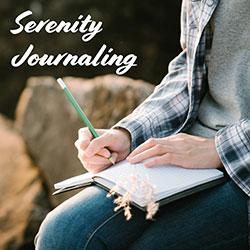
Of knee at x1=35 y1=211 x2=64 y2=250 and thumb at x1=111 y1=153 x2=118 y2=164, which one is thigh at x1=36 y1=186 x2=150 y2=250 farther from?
thumb at x1=111 y1=153 x2=118 y2=164

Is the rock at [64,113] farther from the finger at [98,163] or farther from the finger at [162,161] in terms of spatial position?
the finger at [162,161]

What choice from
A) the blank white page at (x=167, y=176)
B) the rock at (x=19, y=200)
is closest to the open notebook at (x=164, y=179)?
the blank white page at (x=167, y=176)

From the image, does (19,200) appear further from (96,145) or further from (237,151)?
(237,151)

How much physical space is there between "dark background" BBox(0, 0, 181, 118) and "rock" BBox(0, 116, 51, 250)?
4.29 feet

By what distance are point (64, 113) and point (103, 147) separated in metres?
1.50

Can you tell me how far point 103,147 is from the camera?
1.94m

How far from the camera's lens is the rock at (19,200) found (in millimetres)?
3316

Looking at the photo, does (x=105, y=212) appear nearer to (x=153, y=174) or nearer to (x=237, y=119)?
(x=153, y=174)

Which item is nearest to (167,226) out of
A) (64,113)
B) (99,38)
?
(64,113)

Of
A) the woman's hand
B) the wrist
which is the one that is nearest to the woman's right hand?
the woman's hand

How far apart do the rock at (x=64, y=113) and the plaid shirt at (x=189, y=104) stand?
996mm

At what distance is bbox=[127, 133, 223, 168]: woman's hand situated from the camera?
1.80 m

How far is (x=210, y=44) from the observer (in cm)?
194

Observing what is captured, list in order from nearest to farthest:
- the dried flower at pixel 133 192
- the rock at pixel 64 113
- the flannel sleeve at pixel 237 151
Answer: the dried flower at pixel 133 192, the flannel sleeve at pixel 237 151, the rock at pixel 64 113
